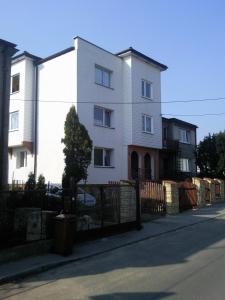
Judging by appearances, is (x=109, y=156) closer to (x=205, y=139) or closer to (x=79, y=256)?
(x=205, y=139)

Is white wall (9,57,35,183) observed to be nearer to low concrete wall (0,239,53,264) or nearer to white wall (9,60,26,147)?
white wall (9,60,26,147)

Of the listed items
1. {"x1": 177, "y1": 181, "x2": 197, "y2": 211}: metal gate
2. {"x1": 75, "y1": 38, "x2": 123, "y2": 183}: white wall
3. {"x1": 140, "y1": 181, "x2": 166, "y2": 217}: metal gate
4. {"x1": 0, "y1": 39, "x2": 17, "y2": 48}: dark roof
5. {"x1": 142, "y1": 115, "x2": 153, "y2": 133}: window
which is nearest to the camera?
{"x1": 0, "y1": 39, "x2": 17, "y2": 48}: dark roof

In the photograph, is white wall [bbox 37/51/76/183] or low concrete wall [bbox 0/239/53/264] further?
white wall [bbox 37/51/76/183]

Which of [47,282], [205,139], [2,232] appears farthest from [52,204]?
[205,139]

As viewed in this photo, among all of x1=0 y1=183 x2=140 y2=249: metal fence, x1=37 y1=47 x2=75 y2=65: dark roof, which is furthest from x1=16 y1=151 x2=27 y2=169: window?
x1=0 y1=183 x2=140 y2=249: metal fence

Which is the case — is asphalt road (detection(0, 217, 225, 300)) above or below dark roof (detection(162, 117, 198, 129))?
below

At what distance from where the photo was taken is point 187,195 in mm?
22703

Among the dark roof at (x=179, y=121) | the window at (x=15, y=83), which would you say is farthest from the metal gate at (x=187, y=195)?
the dark roof at (x=179, y=121)

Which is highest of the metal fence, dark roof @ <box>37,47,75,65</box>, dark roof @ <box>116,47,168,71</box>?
dark roof @ <box>116,47,168,71</box>

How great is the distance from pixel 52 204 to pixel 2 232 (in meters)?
2.24

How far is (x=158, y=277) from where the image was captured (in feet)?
26.4

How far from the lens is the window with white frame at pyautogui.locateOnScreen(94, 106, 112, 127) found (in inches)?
1025

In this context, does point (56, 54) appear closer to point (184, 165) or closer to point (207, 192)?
point (207, 192)

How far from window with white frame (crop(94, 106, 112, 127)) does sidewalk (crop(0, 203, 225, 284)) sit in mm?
9038
